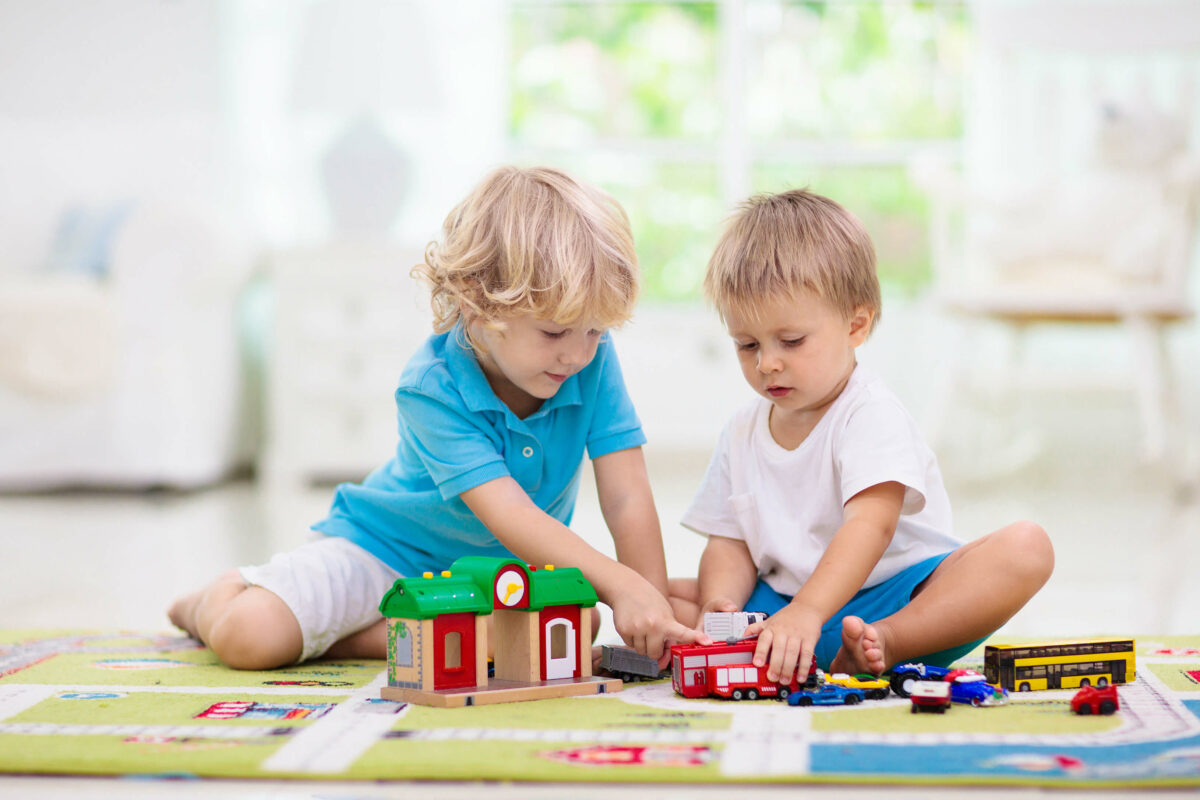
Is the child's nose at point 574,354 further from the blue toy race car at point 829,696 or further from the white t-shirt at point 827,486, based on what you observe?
the blue toy race car at point 829,696

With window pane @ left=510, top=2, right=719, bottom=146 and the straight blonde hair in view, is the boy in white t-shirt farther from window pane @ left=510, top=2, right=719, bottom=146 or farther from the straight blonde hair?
window pane @ left=510, top=2, right=719, bottom=146

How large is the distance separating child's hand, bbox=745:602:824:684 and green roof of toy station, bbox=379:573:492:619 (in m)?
0.19

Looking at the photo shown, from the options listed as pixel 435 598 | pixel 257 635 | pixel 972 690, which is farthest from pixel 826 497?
pixel 257 635

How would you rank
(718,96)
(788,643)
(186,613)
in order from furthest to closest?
(718,96) → (186,613) → (788,643)

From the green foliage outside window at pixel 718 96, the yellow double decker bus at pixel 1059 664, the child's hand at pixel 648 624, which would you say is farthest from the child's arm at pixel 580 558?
the green foliage outside window at pixel 718 96

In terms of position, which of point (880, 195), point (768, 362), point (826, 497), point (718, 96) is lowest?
point (826, 497)

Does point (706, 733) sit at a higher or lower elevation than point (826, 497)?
lower

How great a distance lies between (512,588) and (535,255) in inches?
10.5

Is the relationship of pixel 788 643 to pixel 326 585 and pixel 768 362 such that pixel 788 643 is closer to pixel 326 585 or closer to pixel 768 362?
pixel 768 362

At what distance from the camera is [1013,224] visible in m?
2.77

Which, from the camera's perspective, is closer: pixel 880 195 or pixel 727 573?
pixel 727 573

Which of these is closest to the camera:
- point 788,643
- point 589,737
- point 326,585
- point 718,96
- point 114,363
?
point 589,737

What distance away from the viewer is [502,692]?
82 cm

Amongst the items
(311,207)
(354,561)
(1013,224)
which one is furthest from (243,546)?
(1013,224)
